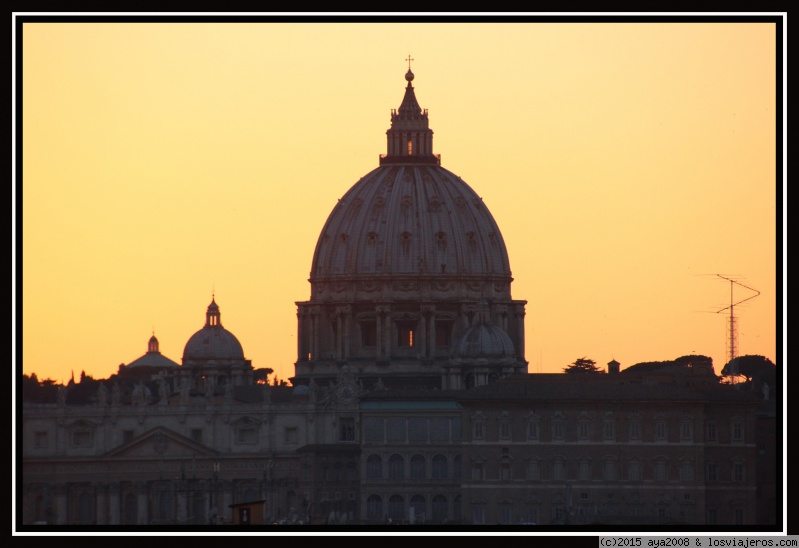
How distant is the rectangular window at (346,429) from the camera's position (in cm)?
18200

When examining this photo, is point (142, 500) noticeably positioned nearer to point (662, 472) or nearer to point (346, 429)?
point (346, 429)

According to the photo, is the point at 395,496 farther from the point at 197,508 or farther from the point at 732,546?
the point at 732,546

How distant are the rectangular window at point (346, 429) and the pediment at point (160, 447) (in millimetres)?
7208

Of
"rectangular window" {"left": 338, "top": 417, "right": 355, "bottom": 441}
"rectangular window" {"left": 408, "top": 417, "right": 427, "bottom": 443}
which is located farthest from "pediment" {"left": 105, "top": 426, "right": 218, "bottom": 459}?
"rectangular window" {"left": 408, "top": 417, "right": 427, "bottom": 443}

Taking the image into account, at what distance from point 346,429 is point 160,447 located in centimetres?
1032

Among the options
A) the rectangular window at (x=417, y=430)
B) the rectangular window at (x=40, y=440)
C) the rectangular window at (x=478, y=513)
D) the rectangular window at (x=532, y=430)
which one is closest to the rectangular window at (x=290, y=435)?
the rectangular window at (x=417, y=430)

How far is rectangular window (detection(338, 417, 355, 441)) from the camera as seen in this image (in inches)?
7165

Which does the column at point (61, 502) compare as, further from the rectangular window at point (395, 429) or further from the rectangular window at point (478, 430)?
the rectangular window at point (478, 430)

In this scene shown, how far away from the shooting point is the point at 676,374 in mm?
→ 178625
